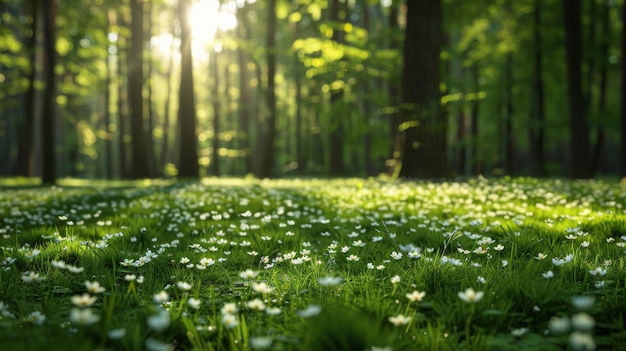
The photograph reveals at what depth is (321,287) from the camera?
2.52 m

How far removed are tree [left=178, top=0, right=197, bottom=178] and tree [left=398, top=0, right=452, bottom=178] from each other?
8.17m

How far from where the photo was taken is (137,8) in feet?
55.6

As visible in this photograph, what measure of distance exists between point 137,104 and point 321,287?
16.1m

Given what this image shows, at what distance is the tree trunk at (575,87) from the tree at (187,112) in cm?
1258

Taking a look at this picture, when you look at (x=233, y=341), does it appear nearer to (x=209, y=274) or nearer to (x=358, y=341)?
(x=358, y=341)

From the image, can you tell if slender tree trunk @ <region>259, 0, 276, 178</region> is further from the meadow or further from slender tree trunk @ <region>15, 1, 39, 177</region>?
the meadow

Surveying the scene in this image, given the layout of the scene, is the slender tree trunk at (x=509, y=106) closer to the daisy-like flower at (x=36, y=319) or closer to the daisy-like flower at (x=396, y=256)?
the daisy-like flower at (x=396, y=256)

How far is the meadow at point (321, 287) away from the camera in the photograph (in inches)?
69.1

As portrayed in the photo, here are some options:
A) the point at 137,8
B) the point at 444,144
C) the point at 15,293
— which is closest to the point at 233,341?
the point at 15,293

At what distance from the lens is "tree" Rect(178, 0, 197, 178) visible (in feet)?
50.2

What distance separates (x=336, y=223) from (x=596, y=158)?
777 inches

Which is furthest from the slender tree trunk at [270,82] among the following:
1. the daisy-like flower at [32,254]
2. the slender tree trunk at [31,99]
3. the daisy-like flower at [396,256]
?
the daisy-like flower at [396,256]

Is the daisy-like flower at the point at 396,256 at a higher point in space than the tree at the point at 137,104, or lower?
lower

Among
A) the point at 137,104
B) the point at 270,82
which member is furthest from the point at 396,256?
the point at 137,104
